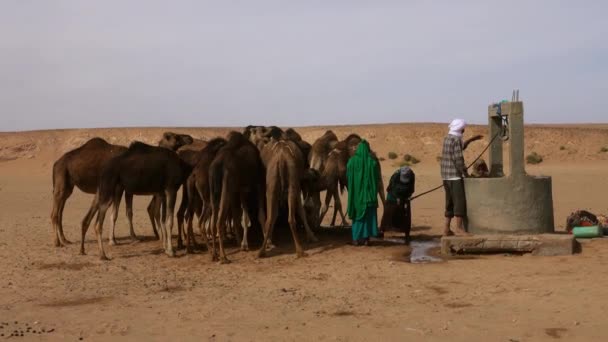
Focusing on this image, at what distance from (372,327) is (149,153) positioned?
6.47 metres

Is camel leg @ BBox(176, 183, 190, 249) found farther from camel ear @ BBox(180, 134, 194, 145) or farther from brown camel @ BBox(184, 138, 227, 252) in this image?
camel ear @ BBox(180, 134, 194, 145)

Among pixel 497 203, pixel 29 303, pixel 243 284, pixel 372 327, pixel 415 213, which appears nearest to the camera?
pixel 372 327

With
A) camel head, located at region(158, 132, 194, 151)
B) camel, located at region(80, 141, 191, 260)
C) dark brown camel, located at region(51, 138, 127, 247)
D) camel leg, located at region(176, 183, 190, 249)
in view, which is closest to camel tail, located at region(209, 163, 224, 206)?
camel, located at region(80, 141, 191, 260)

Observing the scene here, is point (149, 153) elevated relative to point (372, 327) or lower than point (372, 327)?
elevated

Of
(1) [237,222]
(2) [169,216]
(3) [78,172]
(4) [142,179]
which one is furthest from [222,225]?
(3) [78,172]

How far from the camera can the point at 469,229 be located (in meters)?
11.6

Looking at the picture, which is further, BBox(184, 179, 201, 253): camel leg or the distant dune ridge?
the distant dune ridge

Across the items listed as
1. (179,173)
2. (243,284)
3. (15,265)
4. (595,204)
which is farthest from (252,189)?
(595,204)

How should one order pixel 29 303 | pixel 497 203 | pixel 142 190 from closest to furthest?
pixel 29 303 < pixel 497 203 < pixel 142 190

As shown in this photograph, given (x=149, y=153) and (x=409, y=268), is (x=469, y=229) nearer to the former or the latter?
(x=409, y=268)

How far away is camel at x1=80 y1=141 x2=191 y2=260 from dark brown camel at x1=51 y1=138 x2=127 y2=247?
59.2 inches

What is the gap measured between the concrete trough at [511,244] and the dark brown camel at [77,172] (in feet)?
21.9

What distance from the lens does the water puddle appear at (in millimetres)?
10930

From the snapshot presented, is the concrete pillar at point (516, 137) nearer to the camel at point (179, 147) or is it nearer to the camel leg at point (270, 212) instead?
the camel leg at point (270, 212)
